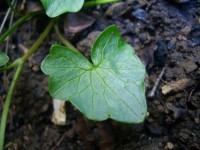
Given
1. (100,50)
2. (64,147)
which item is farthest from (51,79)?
(64,147)

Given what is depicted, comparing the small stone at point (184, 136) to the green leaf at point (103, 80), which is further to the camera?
the small stone at point (184, 136)

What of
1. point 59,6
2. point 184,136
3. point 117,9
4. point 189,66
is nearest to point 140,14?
point 117,9

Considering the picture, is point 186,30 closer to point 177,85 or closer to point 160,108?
point 177,85

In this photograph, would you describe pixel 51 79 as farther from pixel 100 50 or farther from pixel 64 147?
pixel 64 147

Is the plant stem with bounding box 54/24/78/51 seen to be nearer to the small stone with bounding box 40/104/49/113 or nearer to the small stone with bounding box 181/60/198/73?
the small stone with bounding box 40/104/49/113

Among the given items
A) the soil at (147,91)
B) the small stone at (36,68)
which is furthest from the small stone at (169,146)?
the small stone at (36,68)

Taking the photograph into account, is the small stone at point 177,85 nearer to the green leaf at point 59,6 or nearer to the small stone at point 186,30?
the small stone at point 186,30
